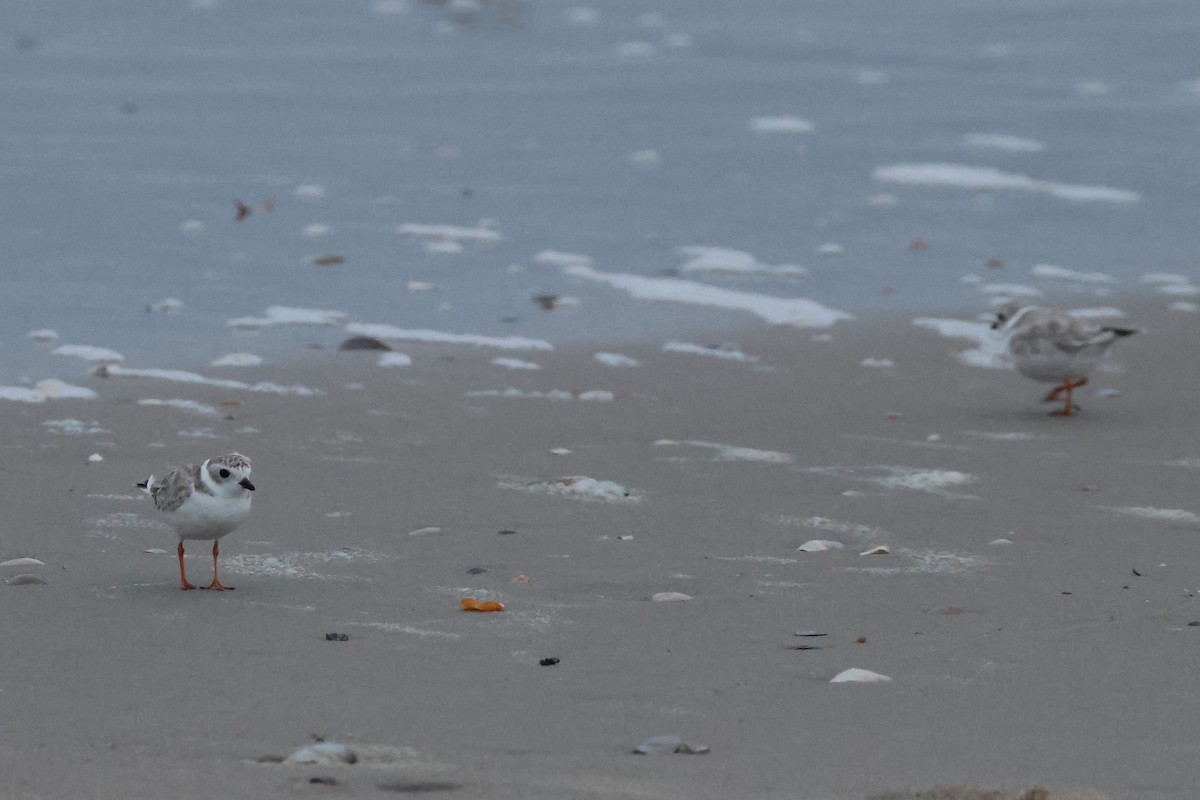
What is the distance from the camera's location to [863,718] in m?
4.55

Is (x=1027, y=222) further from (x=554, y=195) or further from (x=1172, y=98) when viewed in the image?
(x=1172, y=98)

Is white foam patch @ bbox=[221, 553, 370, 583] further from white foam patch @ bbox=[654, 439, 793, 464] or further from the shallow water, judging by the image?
the shallow water

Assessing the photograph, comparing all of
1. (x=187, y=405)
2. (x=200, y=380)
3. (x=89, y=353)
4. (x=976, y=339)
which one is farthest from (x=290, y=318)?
(x=976, y=339)

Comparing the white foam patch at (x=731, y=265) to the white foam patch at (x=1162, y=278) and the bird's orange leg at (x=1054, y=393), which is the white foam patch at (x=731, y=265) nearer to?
the white foam patch at (x=1162, y=278)

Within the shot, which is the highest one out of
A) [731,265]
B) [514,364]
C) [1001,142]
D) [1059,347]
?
[1001,142]

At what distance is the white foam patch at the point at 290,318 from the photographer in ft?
32.1

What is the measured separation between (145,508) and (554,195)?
6914mm

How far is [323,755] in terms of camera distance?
13.4 ft

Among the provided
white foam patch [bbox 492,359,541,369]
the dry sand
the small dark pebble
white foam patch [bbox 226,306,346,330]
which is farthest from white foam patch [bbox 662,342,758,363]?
white foam patch [bbox 226,306,346,330]

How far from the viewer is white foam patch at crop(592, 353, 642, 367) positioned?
31.0 ft

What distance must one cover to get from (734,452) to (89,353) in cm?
332

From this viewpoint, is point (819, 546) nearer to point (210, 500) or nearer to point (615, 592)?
point (615, 592)

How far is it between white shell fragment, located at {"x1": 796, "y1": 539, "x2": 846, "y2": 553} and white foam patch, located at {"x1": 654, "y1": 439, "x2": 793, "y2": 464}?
1354 millimetres

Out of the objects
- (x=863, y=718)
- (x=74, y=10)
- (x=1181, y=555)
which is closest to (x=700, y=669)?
(x=863, y=718)
